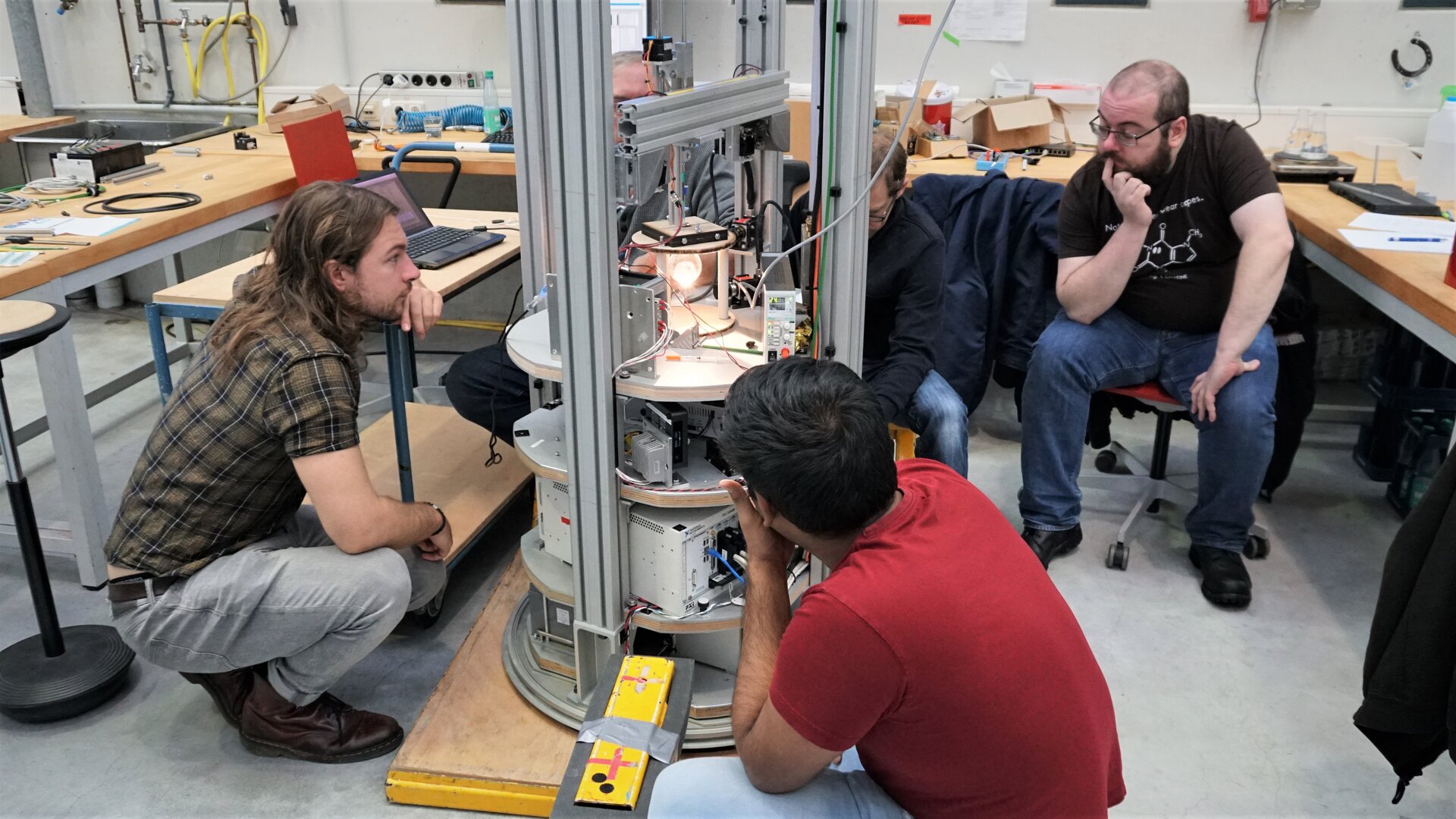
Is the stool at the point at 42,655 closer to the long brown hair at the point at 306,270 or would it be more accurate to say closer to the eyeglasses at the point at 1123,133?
the long brown hair at the point at 306,270

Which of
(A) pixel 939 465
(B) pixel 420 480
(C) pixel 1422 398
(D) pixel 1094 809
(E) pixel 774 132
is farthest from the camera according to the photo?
(C) pixel 1422 398

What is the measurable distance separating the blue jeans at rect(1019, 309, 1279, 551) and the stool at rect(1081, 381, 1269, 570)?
4cm

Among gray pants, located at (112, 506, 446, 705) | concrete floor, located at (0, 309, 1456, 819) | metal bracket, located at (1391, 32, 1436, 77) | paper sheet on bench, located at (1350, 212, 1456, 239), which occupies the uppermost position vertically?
metal bracket, located at (1391, 32, 1436, 77)

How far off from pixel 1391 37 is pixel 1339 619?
7.69 feet

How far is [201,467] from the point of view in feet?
6.06

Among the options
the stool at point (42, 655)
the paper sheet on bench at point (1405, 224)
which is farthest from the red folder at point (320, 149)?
the paper sheet on bench at point (1405, 224)

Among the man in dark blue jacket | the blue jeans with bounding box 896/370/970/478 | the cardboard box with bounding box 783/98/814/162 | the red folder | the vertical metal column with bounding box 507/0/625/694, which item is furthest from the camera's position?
the cardboard box with bounding box 783/98/814/162

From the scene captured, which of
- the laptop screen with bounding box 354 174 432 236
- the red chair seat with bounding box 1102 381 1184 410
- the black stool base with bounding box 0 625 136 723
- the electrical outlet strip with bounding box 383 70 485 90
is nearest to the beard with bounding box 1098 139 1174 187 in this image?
the red chair seat with bounding box 1102 381 1184 410

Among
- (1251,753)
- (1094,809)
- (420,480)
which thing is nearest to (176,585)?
(420,480)

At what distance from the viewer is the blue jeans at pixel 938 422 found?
8.27ft

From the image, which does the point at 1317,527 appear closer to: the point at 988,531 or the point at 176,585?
the point at 988,531

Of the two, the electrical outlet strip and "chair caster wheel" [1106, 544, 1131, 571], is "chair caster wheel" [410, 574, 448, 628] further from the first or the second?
the electrical outlet strip

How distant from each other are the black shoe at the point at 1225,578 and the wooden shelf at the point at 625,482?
4.52 ft

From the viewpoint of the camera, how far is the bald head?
2.54 metres
